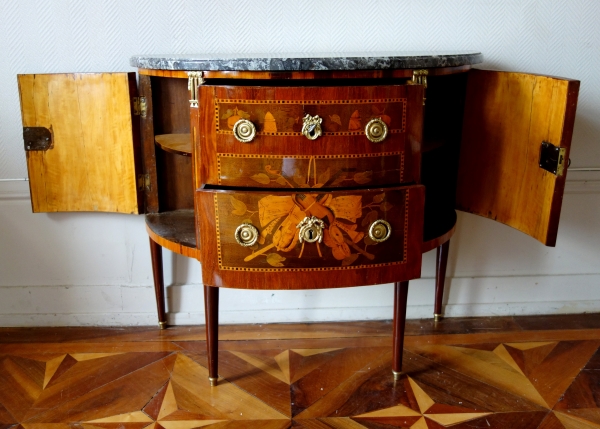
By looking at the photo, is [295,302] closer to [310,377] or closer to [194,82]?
[310,377]

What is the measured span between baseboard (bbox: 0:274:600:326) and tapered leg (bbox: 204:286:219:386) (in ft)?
0.93

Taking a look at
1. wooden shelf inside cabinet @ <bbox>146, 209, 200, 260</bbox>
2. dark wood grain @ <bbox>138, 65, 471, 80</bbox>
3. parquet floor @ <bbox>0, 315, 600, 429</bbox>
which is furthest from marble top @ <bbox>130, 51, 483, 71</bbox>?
parquet floor @ <bbox>0, 315, 600, 429</bbox>

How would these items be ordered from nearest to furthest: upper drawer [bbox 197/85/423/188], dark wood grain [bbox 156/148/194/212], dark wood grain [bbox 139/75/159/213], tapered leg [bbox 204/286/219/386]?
upper drawer [bbox 197/85/423/188] < tapered leg [bbox 204/286/219/386] < dark wood grain [bbox 139/75/159/213] < dark wood grain [bbox 156/148/194/212]

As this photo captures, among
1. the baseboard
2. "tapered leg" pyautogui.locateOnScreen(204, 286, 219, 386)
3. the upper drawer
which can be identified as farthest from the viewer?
the baseboard

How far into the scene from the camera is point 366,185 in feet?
3.03

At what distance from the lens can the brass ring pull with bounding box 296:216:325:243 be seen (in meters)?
0.90

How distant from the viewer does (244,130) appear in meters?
0.87

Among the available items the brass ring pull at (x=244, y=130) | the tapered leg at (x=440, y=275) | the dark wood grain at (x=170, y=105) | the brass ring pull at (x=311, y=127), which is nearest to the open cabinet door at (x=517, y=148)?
the tapered leg at (x=440, y=275)

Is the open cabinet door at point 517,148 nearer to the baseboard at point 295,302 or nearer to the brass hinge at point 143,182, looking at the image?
the baseboard at point 295,302

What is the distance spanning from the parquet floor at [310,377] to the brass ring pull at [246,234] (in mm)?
360

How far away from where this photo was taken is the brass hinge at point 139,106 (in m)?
1.14

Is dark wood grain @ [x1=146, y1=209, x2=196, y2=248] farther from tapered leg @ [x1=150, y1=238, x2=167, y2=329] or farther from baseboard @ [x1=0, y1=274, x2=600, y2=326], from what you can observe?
baseboard @ [x1=0, y1=274, x2=600, y2=326]

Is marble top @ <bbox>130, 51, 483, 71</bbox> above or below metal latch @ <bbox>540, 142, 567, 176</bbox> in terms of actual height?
above

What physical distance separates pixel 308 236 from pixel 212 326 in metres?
0.30
